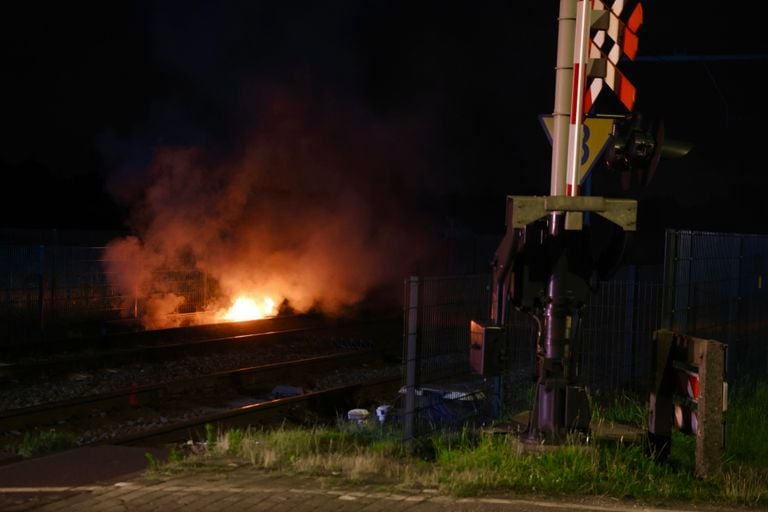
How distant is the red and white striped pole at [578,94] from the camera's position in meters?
7.75

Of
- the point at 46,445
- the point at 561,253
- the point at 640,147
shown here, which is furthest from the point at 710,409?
the point at 46,445

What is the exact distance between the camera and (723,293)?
39.3 feet

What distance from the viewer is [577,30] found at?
25.6ft

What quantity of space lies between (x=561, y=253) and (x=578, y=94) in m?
1.34

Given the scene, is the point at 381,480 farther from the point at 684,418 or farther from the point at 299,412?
the point at 299,412

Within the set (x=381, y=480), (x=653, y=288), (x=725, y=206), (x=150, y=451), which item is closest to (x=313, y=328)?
(x=653, y=288)

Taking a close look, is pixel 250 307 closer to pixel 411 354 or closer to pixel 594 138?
pixel 411 354

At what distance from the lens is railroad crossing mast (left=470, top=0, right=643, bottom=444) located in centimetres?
764

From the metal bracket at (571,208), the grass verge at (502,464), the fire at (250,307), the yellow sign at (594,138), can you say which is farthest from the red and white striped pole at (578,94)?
the fire at (250,307)

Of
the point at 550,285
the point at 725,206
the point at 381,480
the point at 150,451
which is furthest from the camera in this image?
the point at 725,206

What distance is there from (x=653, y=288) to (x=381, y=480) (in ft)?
23.0

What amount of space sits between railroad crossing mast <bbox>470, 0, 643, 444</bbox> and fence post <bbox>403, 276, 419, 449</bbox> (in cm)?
93

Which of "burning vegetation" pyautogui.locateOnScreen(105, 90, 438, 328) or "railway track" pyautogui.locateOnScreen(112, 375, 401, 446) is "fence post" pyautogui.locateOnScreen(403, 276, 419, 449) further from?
"burning vegetation" pyautogui.locateOnScreen(105, 90, 438, 328)

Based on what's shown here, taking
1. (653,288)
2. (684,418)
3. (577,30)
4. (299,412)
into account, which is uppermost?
(577,30)
